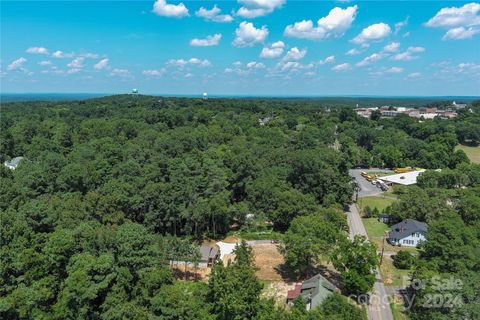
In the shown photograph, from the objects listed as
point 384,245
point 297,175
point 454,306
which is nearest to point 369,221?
point 384,245

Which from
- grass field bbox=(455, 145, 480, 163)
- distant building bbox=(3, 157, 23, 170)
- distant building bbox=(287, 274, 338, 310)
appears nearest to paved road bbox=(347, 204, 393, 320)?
distant building bbox=(287, 274, 338, 310)

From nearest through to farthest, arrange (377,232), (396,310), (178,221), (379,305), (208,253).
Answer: (396,310) < (379,305) < (208,253) < (178,221) < (377,232)

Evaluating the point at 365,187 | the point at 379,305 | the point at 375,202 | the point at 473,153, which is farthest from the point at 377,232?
the point at 473,153

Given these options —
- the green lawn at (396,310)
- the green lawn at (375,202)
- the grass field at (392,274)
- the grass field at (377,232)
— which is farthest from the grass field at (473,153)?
the green lawn at (396,310)

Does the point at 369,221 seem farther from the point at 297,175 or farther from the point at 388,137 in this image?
the point at 388,137

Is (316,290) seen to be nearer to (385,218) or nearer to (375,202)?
(385,218)

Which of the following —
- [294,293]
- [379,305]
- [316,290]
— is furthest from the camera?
[294,293]

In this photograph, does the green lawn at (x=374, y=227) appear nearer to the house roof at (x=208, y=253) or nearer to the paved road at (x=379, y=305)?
the paved road at (x=379, y=305)
